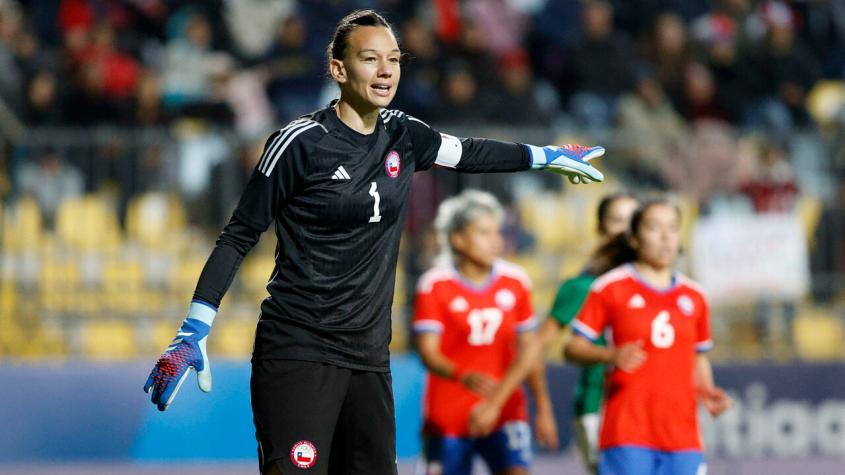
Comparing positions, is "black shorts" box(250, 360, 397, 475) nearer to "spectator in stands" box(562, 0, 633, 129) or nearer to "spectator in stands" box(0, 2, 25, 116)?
"spectator in stands" box(0, 2, 25, 116)

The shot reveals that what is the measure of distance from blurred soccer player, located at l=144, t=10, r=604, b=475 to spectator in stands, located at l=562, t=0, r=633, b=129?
924 centimetres

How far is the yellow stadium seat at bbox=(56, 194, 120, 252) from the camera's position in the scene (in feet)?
40.2

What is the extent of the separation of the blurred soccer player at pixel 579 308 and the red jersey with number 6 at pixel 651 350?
49 cm

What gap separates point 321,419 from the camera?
17.2 feet

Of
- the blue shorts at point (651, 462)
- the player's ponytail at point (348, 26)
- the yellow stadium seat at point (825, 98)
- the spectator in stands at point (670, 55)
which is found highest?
the spectator in stands at point (670, 55)

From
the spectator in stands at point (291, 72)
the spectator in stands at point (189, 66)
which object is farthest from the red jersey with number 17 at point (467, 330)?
the spectator in stands at point (189, 66)

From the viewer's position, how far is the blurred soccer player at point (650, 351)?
676cm

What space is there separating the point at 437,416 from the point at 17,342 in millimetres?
5447

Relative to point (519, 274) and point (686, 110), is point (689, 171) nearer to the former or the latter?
point (686, 110)

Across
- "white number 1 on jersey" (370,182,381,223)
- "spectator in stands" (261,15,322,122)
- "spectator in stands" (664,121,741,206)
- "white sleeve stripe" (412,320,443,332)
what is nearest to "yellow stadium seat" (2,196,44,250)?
"spectator in stands" (261,15,322,122)

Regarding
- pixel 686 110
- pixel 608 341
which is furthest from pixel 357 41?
pixel 686 110

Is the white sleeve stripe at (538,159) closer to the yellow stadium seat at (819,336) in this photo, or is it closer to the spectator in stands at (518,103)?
the yellow stadium seat at (819,336)

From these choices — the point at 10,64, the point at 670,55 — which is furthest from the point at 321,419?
the point at 670,55

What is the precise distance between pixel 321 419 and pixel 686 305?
95.6 inches
